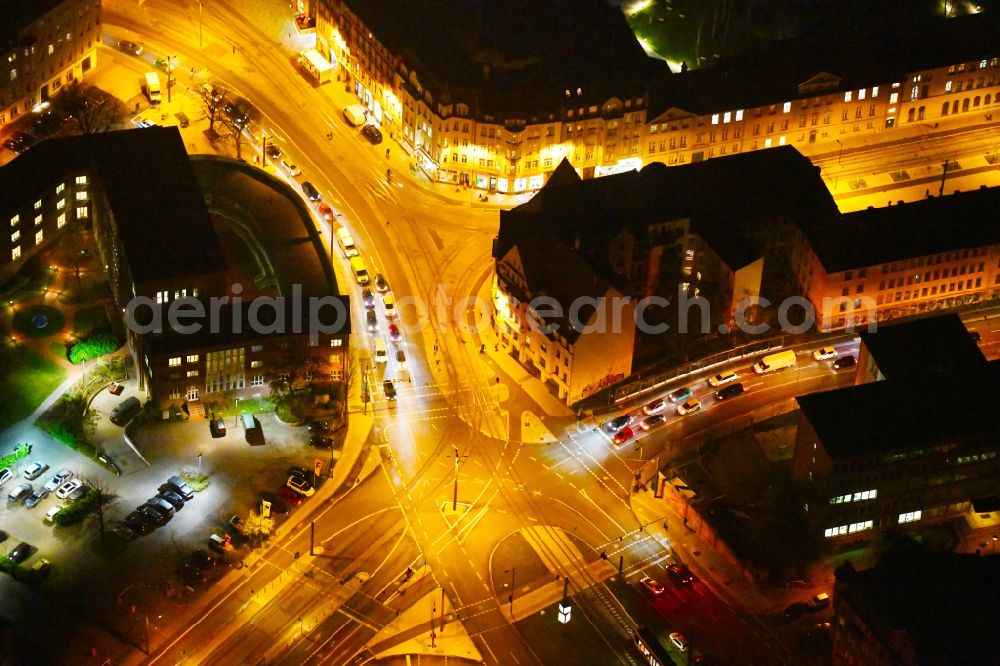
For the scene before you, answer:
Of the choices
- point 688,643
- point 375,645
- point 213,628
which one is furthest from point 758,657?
point 213,628

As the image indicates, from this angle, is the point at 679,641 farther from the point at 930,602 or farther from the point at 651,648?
the point at 930,602

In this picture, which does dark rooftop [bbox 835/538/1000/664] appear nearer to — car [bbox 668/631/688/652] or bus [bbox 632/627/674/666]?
car [bbox 668/631/688/652]

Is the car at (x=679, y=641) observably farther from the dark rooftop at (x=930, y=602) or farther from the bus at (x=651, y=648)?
the dark rooftop at (x=930, y=602)

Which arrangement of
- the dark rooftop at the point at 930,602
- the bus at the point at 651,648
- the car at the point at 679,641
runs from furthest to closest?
the car at the point at 679,641 → the bus at the point at 651,648 → the dark rooftop at the point at 930,602

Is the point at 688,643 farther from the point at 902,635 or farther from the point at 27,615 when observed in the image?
the point at 27,615

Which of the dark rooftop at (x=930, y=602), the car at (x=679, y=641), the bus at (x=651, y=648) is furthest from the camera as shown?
the car at (x=679, y=641)

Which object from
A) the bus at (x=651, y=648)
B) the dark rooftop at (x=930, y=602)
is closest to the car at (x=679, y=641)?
the bus at (x=651, y=648)

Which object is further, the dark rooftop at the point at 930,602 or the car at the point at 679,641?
the car at the point at 679,641
